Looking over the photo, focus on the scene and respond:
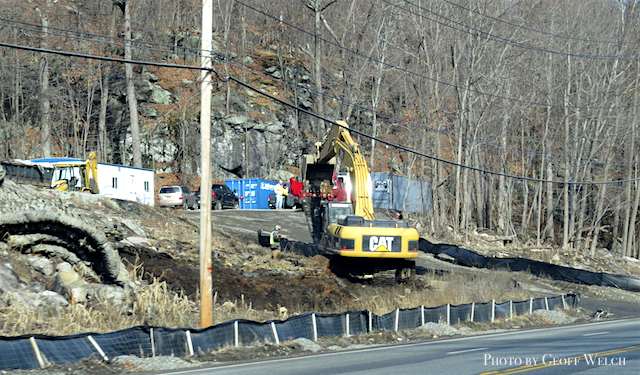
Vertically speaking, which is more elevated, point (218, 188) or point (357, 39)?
point (357, 39)

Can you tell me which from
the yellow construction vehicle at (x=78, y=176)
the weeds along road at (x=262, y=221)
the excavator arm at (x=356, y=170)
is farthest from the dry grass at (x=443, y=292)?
the yellow construction vehicle at (x=78, y=176)

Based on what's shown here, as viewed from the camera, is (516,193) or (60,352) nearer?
(60,352)

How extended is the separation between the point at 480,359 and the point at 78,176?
91.0 ft

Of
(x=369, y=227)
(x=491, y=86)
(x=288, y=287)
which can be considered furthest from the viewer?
(x=491, y=86)

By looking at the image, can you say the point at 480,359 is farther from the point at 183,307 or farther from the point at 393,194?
the point at 393,194

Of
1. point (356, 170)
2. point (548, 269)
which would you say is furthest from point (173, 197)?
point (548, 269)

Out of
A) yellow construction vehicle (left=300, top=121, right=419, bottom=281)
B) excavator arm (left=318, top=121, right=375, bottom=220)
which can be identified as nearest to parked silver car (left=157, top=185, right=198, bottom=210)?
yellow construction vehicle (left=300, top=121, right=419, bottom=281)

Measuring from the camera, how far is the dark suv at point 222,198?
4378 cm

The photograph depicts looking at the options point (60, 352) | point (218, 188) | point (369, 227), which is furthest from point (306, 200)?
point (60, 352)

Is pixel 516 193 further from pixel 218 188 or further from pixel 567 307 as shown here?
pixel 567 307

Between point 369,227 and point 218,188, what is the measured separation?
985 inches

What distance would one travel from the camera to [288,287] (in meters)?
20.3

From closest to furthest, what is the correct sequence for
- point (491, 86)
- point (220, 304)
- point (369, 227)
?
point (220, 304), point (369, 227), point (491, 86)

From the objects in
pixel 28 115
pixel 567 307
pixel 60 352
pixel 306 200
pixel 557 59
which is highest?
pixel 557 59
